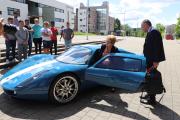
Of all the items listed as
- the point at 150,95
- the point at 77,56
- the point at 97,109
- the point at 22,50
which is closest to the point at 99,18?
the point at 22,50

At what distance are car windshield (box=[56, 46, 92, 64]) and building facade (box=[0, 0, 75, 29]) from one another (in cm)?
3750

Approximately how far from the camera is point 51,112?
14.0ft

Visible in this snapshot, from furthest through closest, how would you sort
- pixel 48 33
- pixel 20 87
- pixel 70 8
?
pixel 70 8, pixel 48 33, pixel 20 87

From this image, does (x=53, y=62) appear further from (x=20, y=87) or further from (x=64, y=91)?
(x=20, y=87)

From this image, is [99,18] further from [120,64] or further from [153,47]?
[153,47]

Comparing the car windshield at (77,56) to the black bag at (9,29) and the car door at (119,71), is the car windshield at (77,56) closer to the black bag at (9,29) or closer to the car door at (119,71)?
the car door at (119,71)

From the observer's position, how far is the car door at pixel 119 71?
458cm

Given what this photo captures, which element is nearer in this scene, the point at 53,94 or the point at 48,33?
the point at 53,94

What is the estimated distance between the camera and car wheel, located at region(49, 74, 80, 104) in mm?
4473

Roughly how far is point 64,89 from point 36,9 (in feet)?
166

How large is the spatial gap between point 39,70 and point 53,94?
1.89 ft

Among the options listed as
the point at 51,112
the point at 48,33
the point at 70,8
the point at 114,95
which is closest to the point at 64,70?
the point at 51,112

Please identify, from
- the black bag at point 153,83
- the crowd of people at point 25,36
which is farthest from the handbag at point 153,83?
the crowd of people at point 25,36

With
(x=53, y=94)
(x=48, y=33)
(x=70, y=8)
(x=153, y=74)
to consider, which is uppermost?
(x=70, y=8)
